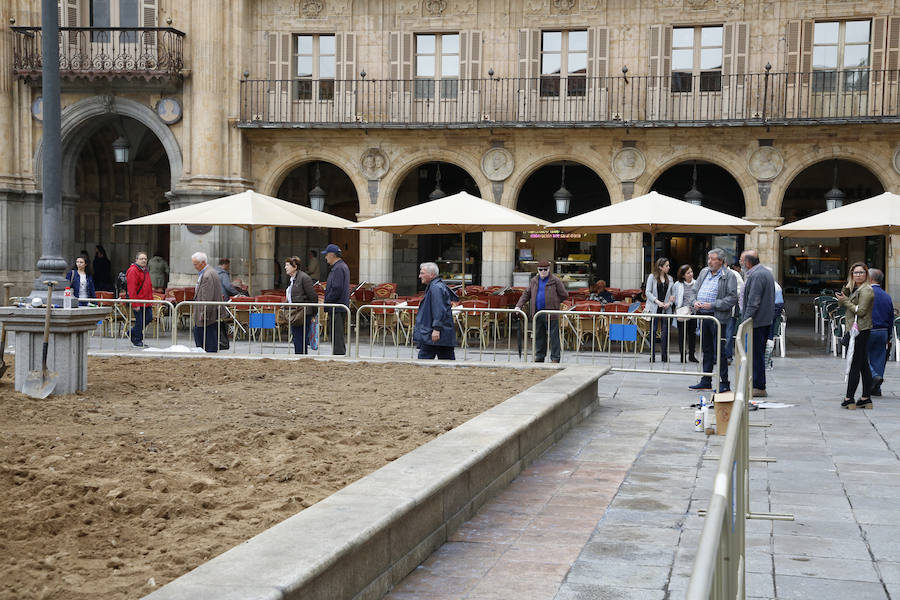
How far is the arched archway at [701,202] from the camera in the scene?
83.8ft

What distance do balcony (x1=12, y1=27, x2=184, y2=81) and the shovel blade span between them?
15602 millimetres

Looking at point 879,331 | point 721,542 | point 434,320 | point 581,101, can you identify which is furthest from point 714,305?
point 581,101

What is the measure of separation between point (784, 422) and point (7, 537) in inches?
289

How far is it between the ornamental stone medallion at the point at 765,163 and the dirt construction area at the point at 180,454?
45.3ft

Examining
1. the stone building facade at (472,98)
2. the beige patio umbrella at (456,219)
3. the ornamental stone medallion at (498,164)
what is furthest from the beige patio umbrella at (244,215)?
the ornamental stone medallion at (498,164)

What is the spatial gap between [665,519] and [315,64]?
2031 cm

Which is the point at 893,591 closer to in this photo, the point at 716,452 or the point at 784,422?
the point at 716,452

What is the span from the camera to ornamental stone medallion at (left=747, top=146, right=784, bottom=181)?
22.7m

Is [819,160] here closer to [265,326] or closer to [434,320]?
[265,326]

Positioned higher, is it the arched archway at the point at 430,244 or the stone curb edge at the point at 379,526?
the arched archway at the point at 430,244

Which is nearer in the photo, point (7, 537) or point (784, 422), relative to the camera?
point (7, 537)

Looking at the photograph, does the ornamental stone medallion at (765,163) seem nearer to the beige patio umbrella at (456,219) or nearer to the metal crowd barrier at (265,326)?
the beige patio umbrella at (456,219)

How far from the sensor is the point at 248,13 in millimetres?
24281

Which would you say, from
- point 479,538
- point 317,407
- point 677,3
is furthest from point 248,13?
point 479,538
